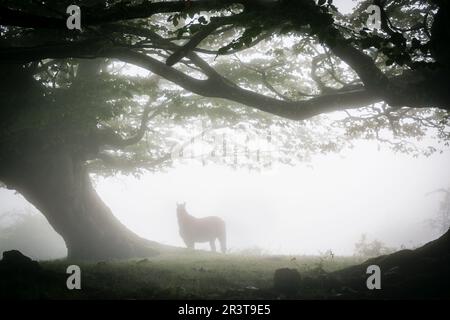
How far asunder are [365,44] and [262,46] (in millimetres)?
8754

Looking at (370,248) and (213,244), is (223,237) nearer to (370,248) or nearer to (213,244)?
(213,244)

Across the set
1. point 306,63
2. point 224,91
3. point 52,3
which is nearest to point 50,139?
point 52,3

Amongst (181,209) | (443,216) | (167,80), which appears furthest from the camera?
(443,216)

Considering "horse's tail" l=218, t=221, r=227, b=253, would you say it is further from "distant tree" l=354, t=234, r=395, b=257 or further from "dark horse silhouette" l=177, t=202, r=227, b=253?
"distant tree" l=354, t=234, r=395, b=257

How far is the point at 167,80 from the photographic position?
476 inches

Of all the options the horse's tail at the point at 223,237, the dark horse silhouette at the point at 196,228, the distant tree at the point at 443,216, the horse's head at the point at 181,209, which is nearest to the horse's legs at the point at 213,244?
the dark horse silhouette at the point at 196,228

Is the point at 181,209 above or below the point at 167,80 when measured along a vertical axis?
below

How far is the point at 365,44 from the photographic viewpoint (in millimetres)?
4797

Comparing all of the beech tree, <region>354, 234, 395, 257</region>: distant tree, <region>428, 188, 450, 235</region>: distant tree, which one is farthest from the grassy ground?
<region>428, 188, 450, 235</region>: distant tree

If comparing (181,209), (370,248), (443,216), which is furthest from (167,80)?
(443,216)

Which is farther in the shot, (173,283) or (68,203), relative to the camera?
(68,203)

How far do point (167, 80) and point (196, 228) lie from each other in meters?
7.37

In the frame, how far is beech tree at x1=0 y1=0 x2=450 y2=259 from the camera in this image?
5.04 metres
